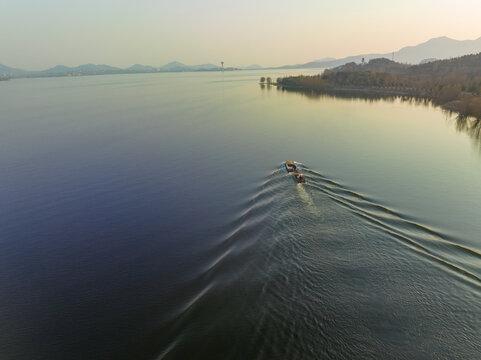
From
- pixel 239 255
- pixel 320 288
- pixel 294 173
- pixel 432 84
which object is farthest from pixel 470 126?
pixel 239 255

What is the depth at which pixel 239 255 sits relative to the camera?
904 inches

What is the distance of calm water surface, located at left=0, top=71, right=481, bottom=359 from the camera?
16.0 m

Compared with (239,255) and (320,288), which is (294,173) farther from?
(320,288)

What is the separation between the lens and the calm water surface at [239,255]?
16.0 meters

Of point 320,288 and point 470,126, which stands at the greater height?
point 470,126

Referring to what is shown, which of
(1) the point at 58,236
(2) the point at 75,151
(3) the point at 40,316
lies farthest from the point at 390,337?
(2) the point at 75,151

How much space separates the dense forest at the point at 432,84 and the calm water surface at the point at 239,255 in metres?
56.4

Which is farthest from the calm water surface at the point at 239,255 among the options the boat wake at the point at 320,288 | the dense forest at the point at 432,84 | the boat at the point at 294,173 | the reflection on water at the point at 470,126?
the dense forest at the point at 432,84

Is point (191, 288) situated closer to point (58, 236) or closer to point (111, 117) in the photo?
point (58, 236)

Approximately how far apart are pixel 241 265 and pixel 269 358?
25.4ft

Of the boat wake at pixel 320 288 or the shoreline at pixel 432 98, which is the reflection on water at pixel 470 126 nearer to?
the shoreline at pixel 432 98

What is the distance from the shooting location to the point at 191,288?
1995cm

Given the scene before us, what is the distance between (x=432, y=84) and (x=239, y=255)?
153m

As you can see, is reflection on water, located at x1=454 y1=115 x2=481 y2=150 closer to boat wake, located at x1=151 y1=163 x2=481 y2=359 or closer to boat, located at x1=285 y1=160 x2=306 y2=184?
boat, located at x1=285 y1=160 x2=306 y2=184
